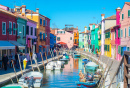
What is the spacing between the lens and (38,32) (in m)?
42.6

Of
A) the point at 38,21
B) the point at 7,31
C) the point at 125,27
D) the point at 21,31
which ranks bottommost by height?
the point at 7,31

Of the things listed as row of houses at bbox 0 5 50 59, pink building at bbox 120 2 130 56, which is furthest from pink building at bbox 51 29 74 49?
pink building at bbox 120 2 130 56

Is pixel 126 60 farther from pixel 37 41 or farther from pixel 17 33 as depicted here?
pixel 37 41

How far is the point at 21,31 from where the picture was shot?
3142cm

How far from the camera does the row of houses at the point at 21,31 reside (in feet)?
81.7

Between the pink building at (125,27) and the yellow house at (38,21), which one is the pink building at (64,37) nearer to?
the yellow house at (38,21)

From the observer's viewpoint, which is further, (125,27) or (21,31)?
(21,31)

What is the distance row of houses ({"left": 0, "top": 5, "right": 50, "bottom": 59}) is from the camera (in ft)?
81.7

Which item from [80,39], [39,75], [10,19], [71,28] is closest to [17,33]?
[10,19]

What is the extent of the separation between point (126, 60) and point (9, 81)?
1273cm

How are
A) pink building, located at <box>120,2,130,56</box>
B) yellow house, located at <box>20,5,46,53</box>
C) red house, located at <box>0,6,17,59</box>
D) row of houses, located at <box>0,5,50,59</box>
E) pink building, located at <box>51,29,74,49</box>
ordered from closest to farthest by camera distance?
red house, located at <box>0,6,17,59</box>, row of houses, located at <box>0,5,50,59</box>, pink building, located at <box>120,2,130,56</box>, yellow house, located at <box>20,5,46,53</box>, pink building, located at <box>51,29,74,49</box>

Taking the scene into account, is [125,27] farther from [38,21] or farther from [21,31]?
[38,21]

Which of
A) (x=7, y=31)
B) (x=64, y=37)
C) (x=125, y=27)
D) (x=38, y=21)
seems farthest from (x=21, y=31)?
(x=64, y=37)

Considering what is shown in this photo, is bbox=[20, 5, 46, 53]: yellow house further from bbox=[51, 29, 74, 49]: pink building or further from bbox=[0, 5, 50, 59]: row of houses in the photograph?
bbox=[51, 29, 74, 49]: pink building
